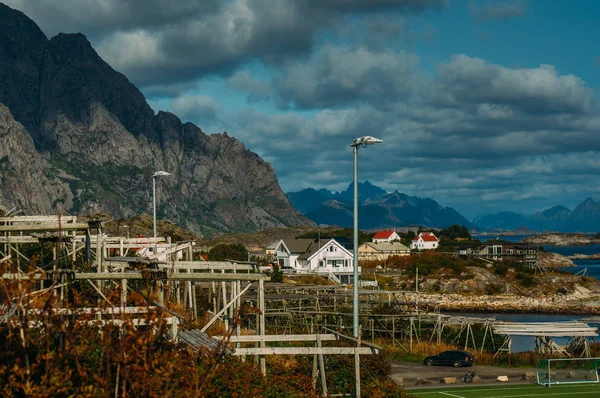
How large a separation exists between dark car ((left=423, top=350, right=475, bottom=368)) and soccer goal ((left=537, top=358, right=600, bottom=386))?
570cm

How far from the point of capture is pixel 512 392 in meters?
33.7

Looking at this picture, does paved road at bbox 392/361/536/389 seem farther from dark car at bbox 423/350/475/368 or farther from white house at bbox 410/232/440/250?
white house at bbox 410/232/440/250

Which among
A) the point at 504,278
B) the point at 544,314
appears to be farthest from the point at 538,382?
the point at 504,278

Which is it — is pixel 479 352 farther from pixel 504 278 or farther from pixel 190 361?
A: pixel 504 278

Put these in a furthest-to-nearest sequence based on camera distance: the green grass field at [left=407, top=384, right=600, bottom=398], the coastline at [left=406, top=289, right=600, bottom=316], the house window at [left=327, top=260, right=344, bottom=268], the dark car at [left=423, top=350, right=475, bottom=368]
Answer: the house window at [left=327, top=260, right=344, bottom=268] < the coastline at [left=406, top=289, right=600, bottom=316] < the dark car at [left=423, top=350, right=475, bottom=368] < the green grass field at [left=407, top=384, right=600, bottom=398]

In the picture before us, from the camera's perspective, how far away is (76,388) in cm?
1057

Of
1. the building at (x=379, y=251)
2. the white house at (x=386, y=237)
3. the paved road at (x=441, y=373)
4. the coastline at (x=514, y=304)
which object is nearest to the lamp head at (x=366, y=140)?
the paved road at (x=441, y=373)

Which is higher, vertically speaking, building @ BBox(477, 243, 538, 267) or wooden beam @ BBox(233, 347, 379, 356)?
building @ BBox(477, 243, 538, 267)

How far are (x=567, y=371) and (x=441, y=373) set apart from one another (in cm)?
619

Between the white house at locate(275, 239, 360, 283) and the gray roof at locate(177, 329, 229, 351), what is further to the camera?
the white house at locate(275, 239, 360, 283)

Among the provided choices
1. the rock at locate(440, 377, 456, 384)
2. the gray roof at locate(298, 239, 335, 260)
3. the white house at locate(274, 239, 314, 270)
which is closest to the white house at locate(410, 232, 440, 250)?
the white house at locate(274, 239, 314, 270)

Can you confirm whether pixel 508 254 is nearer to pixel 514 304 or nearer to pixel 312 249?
pixel 312 249

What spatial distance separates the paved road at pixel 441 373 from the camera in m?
37.6

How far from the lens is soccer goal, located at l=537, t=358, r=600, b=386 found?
121ft
